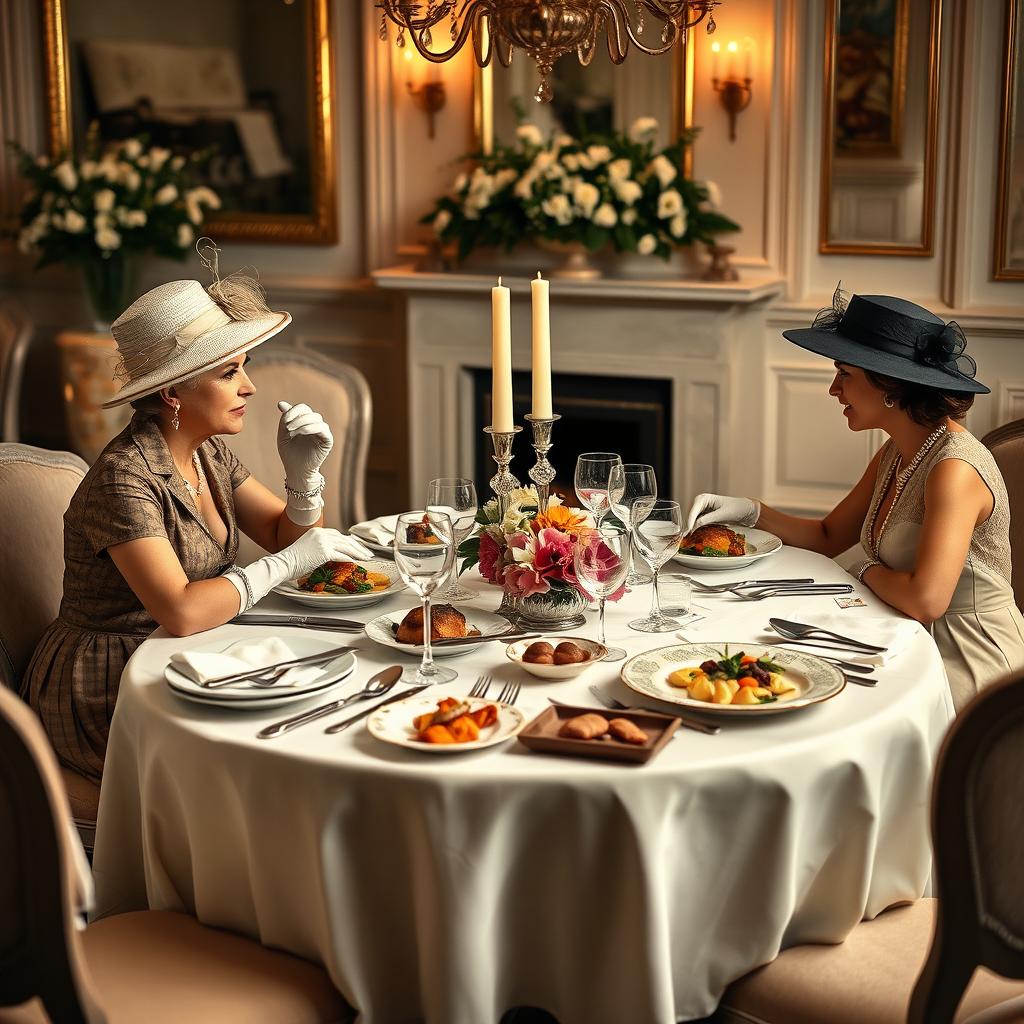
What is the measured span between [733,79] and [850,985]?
3.37 m

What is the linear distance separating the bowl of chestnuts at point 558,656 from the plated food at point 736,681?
130 millimetres

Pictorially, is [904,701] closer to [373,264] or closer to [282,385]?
[282,385]

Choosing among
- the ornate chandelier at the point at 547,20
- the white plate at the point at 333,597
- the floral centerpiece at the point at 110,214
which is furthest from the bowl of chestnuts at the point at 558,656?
the floral centerpiece at the point at 110,214

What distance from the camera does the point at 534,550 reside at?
7.00 ft

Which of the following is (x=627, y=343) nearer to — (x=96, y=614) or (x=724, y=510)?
(x=724, y=510)

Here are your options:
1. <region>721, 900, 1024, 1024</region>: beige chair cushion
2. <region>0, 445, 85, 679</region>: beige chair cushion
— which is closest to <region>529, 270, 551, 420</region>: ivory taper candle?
<region>721, 900, 1024, 1024</region>: beige chair cushion

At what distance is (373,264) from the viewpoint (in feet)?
17.0

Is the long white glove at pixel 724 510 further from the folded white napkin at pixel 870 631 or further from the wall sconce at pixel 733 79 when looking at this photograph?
the wall sconce at pixel 733 79

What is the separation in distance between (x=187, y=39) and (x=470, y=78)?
1328 mm

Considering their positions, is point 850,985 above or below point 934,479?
below

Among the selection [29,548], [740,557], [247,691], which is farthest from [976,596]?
[29,548]

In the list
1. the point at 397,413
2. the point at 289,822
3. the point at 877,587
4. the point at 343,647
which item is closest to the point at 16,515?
the point at 343,647

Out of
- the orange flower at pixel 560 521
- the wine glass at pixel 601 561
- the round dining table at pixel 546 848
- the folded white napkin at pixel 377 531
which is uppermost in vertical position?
the orange flower at pixel 560 521

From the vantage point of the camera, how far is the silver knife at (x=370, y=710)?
1815 millimetres
